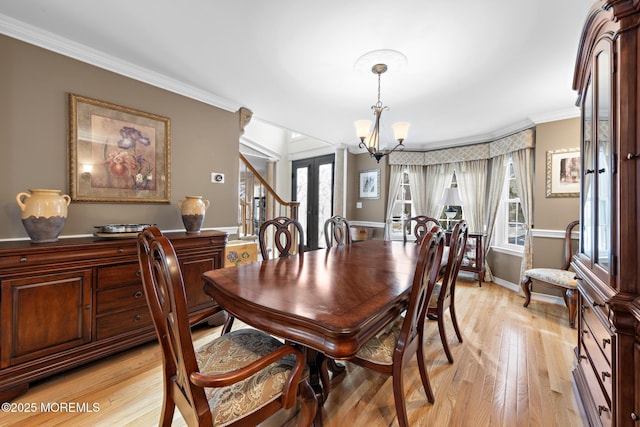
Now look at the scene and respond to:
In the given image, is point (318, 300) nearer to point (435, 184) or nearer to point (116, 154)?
point (116, 154)

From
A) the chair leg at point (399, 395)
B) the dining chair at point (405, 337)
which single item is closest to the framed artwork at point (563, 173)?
the dining chair at point (405, 337)

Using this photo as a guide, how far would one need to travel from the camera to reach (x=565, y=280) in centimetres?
271

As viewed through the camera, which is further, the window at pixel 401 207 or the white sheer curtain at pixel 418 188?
the window at pixel 401 207

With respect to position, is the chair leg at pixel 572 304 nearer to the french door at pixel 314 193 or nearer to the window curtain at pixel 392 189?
the window curtain at pixel 392 189

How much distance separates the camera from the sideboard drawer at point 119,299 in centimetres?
186

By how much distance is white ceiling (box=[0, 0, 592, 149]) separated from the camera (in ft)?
5.42

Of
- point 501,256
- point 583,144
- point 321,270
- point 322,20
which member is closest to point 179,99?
point 322,20

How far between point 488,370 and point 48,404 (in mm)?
2863

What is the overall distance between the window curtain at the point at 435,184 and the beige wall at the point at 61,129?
3905 mm

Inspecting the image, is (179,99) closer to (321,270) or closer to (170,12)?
(170,12)

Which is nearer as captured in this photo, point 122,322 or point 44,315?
point 44,315

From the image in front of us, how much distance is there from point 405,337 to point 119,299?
2.03m

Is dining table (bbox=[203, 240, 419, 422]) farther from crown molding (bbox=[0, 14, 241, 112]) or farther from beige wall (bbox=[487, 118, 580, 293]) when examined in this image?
beige wall (bbox=[487, 118, 580, 293])

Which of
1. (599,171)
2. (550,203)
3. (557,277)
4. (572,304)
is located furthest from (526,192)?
(599,171)
